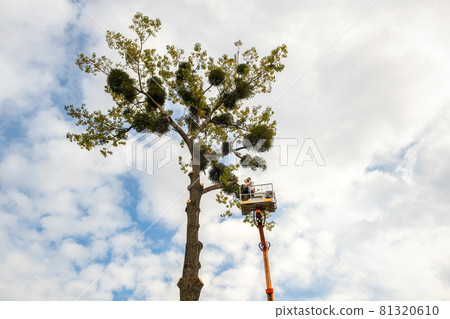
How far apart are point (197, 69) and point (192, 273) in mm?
7939

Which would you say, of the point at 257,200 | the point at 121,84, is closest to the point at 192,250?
the point at 257,200

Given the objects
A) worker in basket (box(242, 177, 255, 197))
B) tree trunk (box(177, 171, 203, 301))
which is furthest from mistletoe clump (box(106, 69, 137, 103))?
worker in basket (box(242, 177, 255, 197))

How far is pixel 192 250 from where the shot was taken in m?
8.16

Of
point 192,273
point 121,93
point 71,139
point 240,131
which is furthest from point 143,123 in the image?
point 192,273

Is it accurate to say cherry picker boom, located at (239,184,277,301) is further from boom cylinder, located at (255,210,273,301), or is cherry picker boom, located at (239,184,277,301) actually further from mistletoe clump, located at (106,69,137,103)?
mistletoe clump, located at (106,69,137,103)

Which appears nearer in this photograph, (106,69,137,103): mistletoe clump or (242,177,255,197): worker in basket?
(242,177,255,197): worker in basket

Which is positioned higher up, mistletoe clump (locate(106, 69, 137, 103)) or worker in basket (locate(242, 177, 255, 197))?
mistletoe clump (locate(106, 69, 137, 103))

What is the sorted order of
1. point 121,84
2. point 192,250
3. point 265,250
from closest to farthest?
point 192,250 → point 265,250 → point 121,84

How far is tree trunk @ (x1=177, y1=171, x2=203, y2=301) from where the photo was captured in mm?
7520

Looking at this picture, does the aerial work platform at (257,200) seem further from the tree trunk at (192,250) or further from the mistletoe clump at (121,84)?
the mistletoe clump at (121,84)

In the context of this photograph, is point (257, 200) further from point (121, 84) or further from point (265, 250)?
point (121, 84)

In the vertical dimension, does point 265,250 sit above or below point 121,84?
below

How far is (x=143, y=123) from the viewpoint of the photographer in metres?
11.3

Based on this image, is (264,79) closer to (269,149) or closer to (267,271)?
(269,149)
